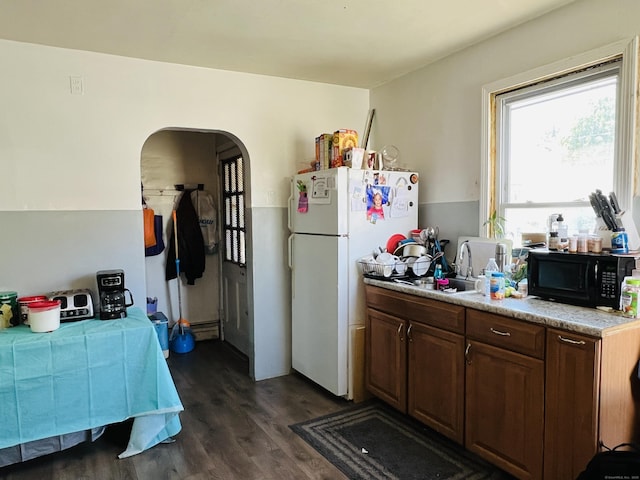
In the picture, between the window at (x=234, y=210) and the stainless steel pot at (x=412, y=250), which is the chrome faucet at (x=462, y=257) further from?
the window at (x=234, y=210)

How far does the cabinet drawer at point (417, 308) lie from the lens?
2.46 metres

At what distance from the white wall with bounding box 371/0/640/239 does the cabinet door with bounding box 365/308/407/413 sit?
876 millimetres

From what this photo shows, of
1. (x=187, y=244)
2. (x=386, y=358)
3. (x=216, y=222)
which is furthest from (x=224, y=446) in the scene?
(x=216, y=222)

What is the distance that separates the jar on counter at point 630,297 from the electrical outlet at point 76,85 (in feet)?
11.0

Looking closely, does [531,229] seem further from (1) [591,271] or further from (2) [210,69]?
(2) [210,69]

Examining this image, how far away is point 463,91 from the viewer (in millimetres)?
3127

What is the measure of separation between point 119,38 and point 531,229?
2.84m

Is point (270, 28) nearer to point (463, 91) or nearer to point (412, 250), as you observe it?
point (463, 91)

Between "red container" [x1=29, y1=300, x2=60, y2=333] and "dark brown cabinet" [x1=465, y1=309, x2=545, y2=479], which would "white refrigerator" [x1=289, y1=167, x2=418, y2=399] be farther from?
"red container" [x1=29, y1=300, x2=60, y2=333]

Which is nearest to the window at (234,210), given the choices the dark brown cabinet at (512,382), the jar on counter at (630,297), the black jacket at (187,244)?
the black jacket at (187,244)

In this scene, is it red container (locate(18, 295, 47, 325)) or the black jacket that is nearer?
red container (locate(18, 295, 47, 325))

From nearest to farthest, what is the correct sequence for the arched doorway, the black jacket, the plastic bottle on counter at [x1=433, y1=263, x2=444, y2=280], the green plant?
the green plant
the plastic bottle on counter at [x1=433, y1=263, x2=444, y2=280]
the arched doorway
the black jacket

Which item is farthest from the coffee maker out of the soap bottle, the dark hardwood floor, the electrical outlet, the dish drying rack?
the soap bottle

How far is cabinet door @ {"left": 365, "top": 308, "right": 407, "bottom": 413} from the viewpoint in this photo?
2.86 meters
